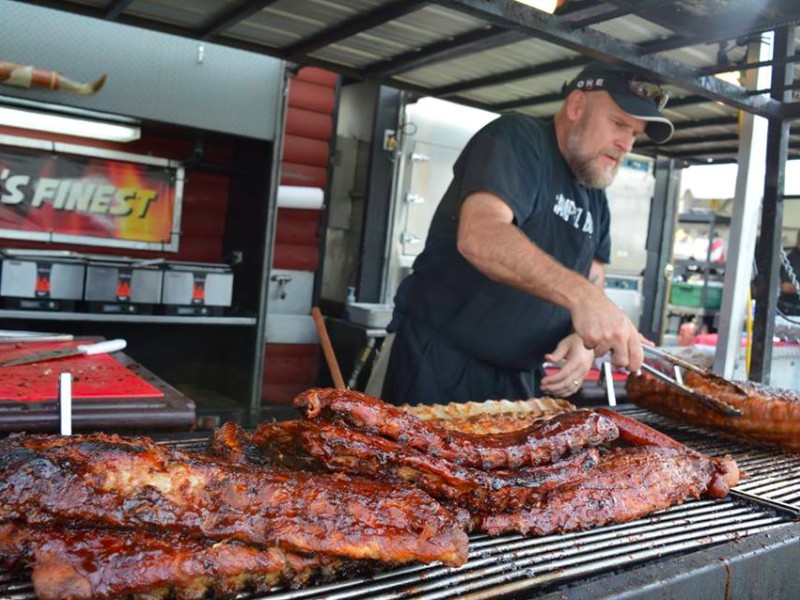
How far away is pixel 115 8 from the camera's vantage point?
3.35 meters

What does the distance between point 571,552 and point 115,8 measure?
310 centimetres

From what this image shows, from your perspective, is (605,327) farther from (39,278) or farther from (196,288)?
(39,278)

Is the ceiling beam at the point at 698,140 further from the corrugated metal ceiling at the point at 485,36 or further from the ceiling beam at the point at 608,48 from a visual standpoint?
the ceiling beam at the point at 608,48

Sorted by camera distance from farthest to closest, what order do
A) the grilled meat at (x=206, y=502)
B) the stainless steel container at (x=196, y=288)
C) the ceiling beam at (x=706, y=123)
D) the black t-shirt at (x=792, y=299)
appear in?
the black t-shirt at (x=792, y=299) < the stainless steel container at (x=196, y=288) < the ceiling beam at (x=706, y=123) < the grilled meat at (x=206, y=502)

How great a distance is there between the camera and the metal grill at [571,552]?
1.37 meters

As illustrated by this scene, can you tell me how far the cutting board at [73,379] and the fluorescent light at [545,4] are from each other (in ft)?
6.44

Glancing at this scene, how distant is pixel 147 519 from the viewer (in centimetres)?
133

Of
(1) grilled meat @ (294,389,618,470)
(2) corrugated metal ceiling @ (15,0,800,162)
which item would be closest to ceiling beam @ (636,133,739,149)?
(2) corrugated metal ceiling @ (15,0,800,162)

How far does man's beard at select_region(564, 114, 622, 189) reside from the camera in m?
3.41

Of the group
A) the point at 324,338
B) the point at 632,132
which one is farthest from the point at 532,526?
the point at 324,338

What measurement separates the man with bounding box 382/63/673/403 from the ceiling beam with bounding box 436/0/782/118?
0.15m

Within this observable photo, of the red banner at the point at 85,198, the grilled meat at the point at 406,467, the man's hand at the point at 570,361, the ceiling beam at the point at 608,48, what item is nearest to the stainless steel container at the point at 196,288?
the red banner at the point at 85,198

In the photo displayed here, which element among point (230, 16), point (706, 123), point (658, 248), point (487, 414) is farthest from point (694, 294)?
point (487, 414)

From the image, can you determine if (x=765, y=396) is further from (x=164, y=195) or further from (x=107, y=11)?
(x=164, y=195)
